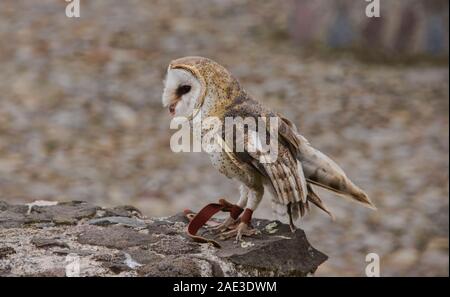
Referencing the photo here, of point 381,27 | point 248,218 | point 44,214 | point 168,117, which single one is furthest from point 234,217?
point 381,27

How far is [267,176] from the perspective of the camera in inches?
113

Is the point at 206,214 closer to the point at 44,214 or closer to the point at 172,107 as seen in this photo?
the point at 172,107

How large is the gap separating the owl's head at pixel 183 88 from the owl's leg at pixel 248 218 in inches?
13.5

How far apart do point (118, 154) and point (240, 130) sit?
4351mm

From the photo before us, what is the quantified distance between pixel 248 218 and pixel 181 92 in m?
0.48

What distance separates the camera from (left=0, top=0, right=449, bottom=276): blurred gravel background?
627 centimetres

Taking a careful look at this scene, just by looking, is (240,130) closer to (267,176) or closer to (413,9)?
(267,176)

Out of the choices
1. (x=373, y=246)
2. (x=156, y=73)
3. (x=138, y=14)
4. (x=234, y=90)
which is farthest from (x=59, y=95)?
(x=234, y=90)

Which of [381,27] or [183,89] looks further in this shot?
[381,27]

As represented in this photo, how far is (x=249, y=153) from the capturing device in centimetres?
284

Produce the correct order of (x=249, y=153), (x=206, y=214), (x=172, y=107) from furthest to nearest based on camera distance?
(x=206, y=214) < (x=172, y=107) < (x=249, y=153)

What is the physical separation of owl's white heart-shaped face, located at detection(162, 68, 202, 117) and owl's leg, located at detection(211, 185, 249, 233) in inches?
13.5

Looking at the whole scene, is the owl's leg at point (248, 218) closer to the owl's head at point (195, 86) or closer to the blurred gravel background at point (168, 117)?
the owl's head at point (195, 86)

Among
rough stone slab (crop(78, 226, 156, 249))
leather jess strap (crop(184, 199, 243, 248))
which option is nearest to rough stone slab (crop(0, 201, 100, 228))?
rough stone slab (crop(78, 226, 156, 249))
